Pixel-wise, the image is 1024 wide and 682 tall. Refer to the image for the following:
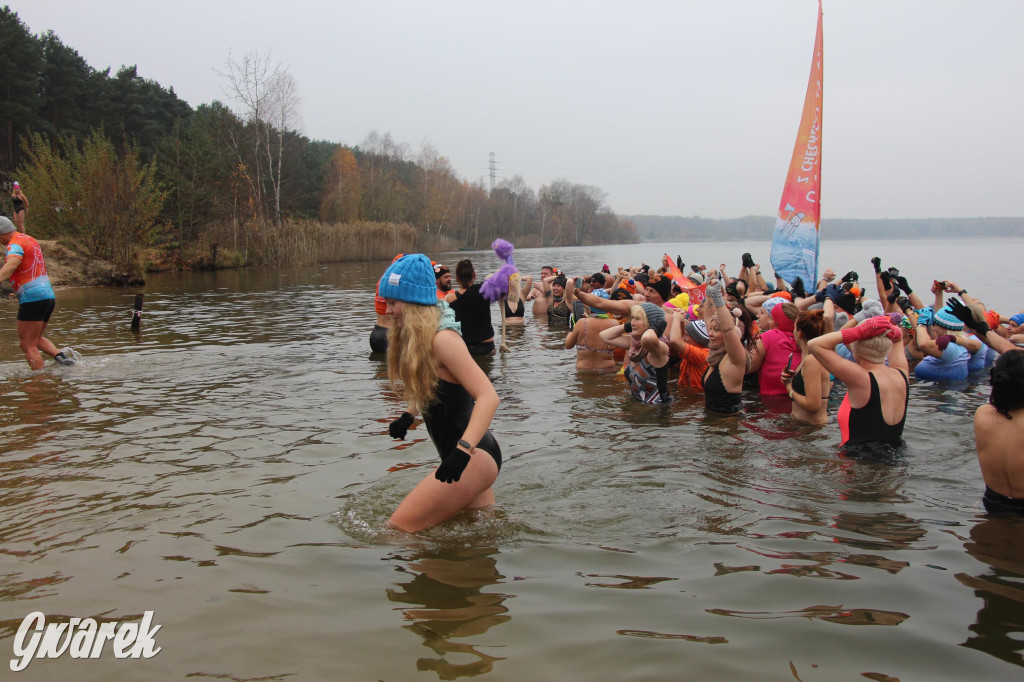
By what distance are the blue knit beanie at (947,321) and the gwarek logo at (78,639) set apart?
30.3ft

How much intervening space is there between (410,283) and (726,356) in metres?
4.49

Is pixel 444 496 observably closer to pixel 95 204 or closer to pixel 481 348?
pixel 481 348

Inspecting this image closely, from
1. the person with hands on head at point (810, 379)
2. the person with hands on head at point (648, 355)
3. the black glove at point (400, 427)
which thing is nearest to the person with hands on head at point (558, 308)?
the person with hands on head at point (648, 355)

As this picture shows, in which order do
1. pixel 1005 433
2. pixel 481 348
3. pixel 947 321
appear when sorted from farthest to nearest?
pixel 481 348 < pixel 947 321 < pixel 1005 433

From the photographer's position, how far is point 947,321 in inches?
342

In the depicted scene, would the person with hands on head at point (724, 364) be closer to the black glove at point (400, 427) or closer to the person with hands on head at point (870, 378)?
the person with hands on head at point (870, 378)

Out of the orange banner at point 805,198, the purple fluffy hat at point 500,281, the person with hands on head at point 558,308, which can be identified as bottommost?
the person with hands on head at point 558,308

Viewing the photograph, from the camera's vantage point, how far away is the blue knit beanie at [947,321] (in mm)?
8617

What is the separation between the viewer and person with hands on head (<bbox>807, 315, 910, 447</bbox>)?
4895 millimetres

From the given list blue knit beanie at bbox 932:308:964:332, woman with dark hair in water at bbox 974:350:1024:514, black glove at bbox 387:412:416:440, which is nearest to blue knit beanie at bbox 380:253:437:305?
black glove at bbox 387:412:416:440

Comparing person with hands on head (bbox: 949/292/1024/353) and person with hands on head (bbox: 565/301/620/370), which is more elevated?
person with hands on head (bbox: 949/292/1024/353)

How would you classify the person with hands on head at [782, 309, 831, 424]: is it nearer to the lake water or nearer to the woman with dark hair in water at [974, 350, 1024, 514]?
the lake water

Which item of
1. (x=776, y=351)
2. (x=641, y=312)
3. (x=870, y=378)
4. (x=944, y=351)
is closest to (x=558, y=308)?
(x=944, y=351)

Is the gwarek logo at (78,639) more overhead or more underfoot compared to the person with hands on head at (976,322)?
more underfoot
